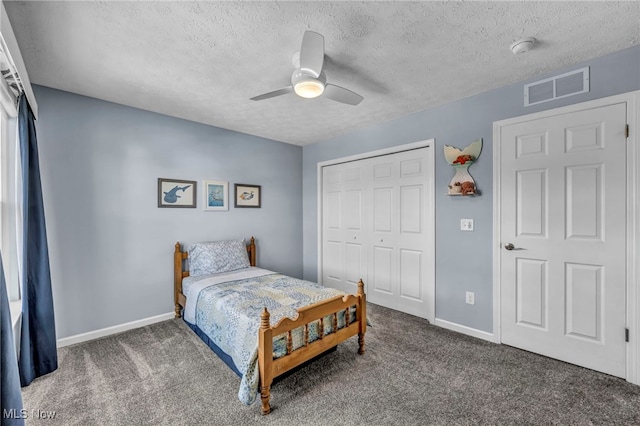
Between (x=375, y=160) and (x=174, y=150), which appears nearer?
(x=174, y=150)

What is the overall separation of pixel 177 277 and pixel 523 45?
391 centimetres

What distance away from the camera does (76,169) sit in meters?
2.74

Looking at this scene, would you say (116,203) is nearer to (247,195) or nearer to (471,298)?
(247,195)

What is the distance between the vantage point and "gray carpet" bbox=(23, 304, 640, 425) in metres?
1.77

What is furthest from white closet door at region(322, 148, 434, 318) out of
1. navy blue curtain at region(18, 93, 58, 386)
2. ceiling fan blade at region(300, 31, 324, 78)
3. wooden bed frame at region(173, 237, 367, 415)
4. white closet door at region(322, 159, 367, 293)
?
navy blue curtain at region(18, 93, 58, 386)

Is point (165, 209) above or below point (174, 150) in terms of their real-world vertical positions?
below

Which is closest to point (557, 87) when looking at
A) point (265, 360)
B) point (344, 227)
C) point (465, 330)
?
point (465, 330)

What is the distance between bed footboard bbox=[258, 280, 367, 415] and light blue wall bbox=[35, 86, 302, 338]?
207cm

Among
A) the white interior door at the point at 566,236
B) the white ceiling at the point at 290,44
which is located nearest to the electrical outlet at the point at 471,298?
the white interior door at the point at 566,236

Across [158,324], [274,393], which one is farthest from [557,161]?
[158,324]

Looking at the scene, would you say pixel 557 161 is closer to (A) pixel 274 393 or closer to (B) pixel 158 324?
(A) pixel 274 393

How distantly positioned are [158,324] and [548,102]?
4.46m

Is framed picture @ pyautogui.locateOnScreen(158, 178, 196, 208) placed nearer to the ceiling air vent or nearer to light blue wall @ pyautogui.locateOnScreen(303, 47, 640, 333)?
light blue wall @ pyautogui.locateOnScreen(303, 47, 640, 333)

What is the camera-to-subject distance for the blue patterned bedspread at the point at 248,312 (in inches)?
75.1
